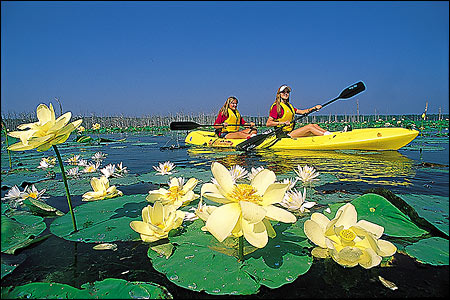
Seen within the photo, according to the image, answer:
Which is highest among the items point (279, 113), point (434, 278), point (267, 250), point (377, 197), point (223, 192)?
point (279, 113)

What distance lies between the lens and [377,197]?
155cm

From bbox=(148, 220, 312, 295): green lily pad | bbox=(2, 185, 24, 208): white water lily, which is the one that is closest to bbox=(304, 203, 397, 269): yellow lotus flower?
bbox=(148, 220, 312, 295): green lily pad

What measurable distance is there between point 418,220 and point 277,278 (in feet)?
3.21

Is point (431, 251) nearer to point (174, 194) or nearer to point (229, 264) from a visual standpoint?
point (229, 264)

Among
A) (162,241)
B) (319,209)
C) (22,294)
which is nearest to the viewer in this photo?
(22,294)

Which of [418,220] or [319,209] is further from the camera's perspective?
[319,209]

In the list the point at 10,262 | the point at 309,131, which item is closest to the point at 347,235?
the point at 10,262

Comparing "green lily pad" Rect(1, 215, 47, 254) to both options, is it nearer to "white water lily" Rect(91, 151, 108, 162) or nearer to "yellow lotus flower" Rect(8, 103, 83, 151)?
"yellow lotus flower" Rect(8, 103, 83, 151)

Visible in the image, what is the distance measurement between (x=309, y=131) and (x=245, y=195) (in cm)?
638

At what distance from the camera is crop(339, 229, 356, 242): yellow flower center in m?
1.09

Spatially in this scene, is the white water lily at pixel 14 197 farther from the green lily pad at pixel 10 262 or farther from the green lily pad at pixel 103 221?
the green lily pad at pixel 10 262

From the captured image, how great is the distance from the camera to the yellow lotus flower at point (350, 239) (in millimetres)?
1058

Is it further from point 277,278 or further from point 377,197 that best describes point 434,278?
point 277,278

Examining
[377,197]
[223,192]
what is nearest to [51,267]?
[223,192]
